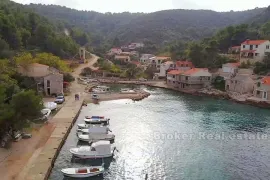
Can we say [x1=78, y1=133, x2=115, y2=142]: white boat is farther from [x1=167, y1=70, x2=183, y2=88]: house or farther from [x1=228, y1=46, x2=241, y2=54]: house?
[x1=228, y1=46, x2=241, y2=54]: house

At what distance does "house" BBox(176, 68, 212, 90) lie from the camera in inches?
2768

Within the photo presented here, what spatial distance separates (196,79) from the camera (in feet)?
232

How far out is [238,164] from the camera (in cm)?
2825

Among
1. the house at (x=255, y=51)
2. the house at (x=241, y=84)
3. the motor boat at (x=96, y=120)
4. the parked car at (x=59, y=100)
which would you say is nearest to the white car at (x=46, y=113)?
the motor boat at (x=96, y=120)

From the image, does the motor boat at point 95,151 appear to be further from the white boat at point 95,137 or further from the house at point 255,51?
the house at point 255,51

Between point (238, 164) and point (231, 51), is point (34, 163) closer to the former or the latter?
point (238, 164)

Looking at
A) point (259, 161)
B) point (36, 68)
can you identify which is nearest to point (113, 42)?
point (36, 68)

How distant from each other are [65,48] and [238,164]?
8783cm

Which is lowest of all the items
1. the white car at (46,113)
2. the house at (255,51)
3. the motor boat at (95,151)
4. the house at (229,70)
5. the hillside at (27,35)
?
the motor boat at (95,151)

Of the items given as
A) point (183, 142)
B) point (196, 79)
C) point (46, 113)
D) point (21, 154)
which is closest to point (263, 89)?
point (196, 79)

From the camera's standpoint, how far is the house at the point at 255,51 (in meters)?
74.7

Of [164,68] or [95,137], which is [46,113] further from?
[164,68]

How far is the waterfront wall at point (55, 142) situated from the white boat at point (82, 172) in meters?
1.67

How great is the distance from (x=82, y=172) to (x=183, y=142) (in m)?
13.7
